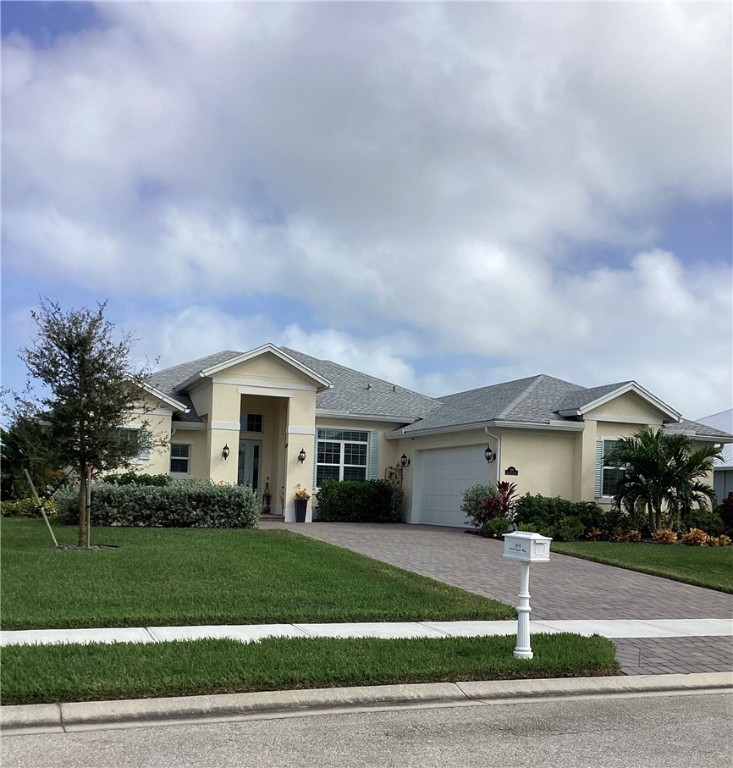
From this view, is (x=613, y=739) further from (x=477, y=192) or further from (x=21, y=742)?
(x=477, y=192)

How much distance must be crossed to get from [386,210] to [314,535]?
25.5 ft

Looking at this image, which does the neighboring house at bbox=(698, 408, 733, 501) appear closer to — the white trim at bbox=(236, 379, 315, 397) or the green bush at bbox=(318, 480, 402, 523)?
the green bush at bbox=(318, 480, 402, 523)

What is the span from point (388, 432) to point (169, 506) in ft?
32.6

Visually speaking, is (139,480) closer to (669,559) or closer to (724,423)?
(669,559)

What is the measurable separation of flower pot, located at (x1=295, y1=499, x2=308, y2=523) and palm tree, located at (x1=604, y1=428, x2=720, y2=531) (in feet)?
29.2

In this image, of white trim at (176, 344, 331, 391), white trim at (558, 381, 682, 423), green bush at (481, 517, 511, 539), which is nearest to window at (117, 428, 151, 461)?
white trim at (176, 344, 331, 391)

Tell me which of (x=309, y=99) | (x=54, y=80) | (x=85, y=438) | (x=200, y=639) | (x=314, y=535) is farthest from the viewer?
(x=314, y=535)

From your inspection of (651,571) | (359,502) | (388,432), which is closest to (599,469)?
(388,432)

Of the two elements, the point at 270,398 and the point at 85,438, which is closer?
the point at 85,438

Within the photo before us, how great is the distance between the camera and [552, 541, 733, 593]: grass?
15133 millimetres

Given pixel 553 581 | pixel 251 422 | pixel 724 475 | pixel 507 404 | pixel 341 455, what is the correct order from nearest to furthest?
1. pixel 553 581
2. pixel 507 404
3. pixel 341 455
4. pixel 251 422
5. pixel 724 475

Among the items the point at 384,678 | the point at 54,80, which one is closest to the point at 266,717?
the point at 384,678

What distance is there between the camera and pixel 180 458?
25.1 metres

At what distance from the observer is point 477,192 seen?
672 inches
